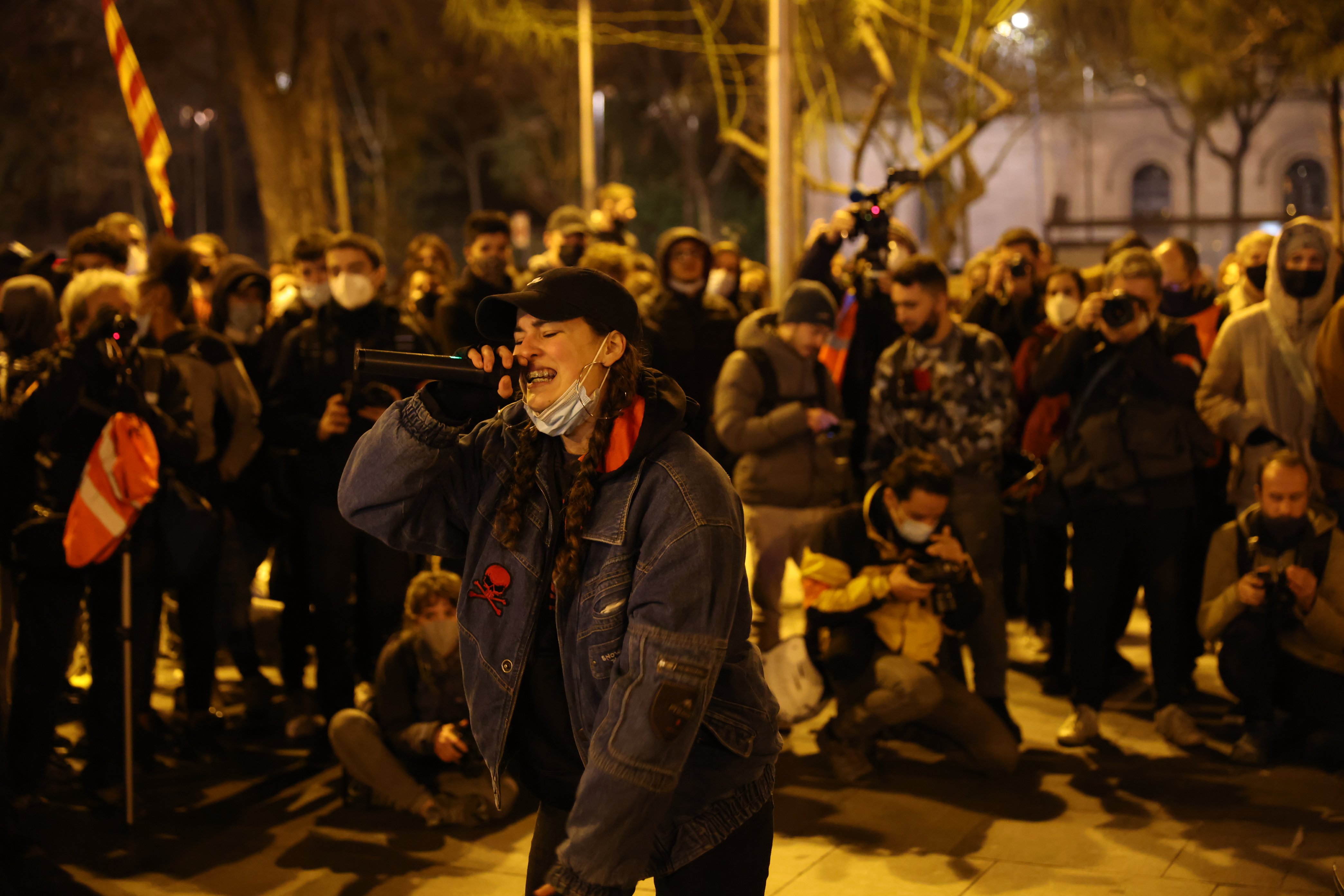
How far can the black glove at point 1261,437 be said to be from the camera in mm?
6824

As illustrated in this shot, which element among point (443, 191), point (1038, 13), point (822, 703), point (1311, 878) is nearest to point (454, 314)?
point (822, 703)

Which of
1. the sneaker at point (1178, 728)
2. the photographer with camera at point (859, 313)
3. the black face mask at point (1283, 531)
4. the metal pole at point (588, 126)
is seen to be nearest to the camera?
the black face mask at point (1283, 531)

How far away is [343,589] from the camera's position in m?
6.54

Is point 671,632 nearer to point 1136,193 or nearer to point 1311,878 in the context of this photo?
point 1311,878

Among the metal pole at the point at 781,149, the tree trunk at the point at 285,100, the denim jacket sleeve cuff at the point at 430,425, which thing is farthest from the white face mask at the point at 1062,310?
the tree trunk at the point at 285,100

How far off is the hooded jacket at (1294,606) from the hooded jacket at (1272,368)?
49 centimetres

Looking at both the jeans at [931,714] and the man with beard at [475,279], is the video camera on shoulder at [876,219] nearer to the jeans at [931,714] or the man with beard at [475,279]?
the man with beard at [475,279]

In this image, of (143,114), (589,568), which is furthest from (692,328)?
(589,568)

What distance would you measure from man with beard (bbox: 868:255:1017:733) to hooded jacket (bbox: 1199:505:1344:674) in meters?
0.93

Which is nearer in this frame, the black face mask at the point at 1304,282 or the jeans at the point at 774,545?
the black face mask at the point at 1304,282

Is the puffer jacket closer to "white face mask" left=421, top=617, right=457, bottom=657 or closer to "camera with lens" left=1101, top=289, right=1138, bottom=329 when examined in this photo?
"camera with lens" left=1101, top=289, right=1138, bottom=329

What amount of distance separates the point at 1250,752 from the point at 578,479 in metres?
4.40

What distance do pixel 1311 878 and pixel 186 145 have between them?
58.8m

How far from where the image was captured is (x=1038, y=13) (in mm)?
36969
